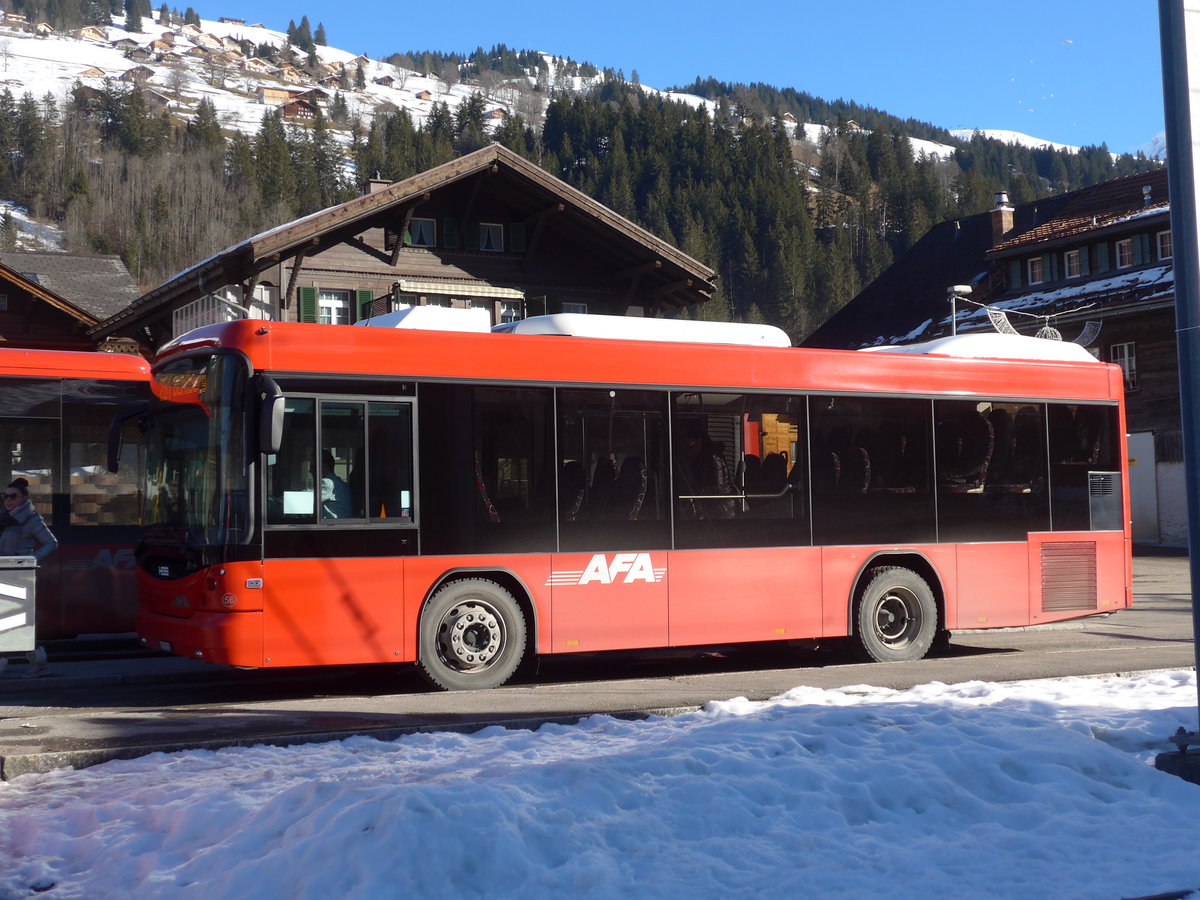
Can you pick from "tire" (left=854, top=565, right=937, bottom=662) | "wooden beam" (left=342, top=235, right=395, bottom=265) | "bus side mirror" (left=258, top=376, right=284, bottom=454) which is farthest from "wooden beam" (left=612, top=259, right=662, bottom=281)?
"bus side mirror" (left=258, top=376, right=284, bottom=454)

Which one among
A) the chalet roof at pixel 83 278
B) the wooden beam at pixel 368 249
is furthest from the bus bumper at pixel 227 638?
the chalet roof at pixel 83 278

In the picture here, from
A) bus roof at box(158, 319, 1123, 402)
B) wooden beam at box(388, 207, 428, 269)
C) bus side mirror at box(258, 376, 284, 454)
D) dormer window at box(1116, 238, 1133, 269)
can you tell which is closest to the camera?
bus side mirror at box(258, 376, 284, 454)

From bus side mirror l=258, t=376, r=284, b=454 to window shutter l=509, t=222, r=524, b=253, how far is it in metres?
22.6

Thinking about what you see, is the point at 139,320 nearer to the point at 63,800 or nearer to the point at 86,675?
the point at 86,675

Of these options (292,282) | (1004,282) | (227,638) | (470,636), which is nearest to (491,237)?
(292,282)

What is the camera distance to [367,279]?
98.8 ft

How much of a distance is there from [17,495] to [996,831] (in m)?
10.1

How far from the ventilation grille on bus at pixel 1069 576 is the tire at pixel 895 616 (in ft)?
4.53

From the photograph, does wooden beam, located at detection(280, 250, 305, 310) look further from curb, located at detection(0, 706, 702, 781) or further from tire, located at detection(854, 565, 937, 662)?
curb, located at detection(0, 706, 702, 781)

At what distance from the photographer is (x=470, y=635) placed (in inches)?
419

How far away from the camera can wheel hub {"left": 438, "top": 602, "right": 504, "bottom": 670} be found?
1056 centimetres

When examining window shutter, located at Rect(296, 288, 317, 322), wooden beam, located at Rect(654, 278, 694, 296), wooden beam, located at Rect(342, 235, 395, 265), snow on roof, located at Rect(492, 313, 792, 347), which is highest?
wooden beam, located at Rect(342, 235, 395, 265)

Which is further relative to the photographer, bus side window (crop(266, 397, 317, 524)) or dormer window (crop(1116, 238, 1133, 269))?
dormer window (crop(1116, 238, 1133, 269))

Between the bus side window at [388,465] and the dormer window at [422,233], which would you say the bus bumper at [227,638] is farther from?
the dormer window at [422,233]
